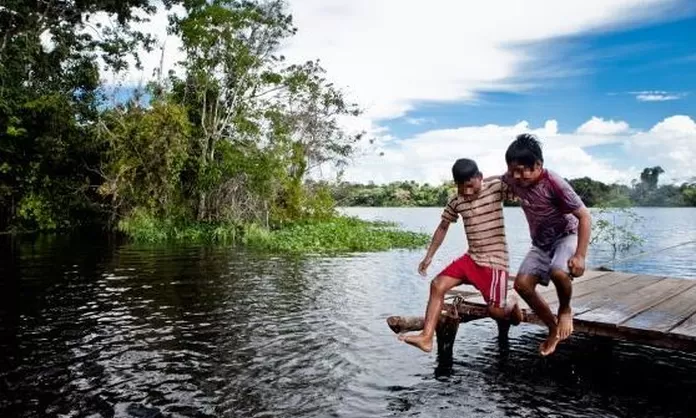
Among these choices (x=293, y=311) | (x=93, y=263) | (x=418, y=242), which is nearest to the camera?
(x=293, y=311)

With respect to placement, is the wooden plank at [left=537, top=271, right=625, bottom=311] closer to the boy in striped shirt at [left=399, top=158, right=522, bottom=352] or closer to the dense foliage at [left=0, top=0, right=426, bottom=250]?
the boy in striped shirt at [left=399, top=158, right=522, bottom=352]

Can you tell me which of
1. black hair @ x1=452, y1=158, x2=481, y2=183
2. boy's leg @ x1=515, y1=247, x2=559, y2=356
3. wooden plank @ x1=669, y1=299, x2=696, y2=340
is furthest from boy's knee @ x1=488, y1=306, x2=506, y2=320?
wooden plank @ x1=669, y1=299, x2=696, y2=340

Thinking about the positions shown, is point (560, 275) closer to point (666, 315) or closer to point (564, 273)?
point (564, 273)

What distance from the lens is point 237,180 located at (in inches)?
1168

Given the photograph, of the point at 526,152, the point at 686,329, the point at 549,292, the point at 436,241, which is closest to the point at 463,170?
the point at 526,152

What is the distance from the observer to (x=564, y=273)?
548cm

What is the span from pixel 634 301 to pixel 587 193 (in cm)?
2032

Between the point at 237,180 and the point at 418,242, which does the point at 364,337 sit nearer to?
the point at 418,242

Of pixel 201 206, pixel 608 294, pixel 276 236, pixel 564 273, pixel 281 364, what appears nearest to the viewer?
pixel 564 273

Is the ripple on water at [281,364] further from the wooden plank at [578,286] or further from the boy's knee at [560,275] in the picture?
the boy's knee at [560,275]

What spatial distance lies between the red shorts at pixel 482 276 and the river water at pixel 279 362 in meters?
1.18

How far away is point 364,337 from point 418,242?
58.5 ft

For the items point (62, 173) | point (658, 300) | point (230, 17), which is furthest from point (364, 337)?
point (62, 173)

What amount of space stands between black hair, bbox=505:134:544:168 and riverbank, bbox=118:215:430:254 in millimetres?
16571
